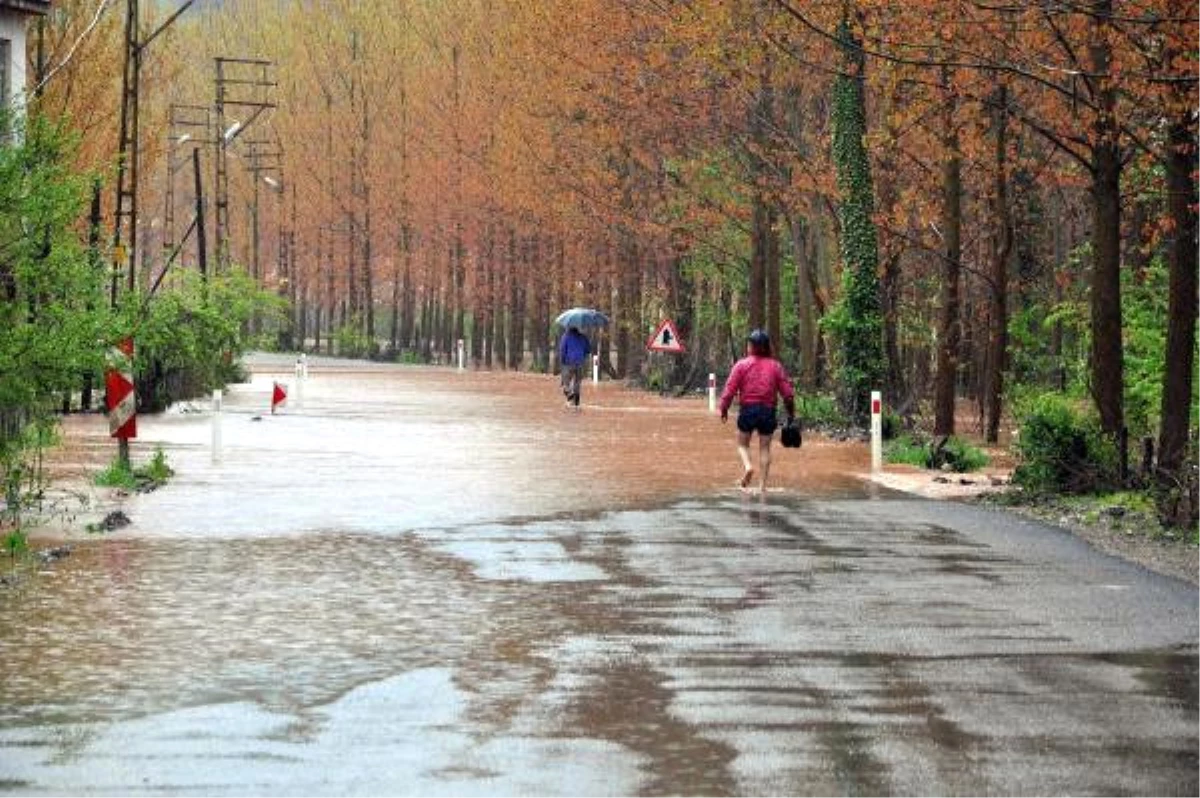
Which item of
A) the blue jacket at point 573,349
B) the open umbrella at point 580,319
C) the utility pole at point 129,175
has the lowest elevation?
the blue jacket at point 573,349

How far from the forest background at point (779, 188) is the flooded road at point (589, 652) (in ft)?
9.98

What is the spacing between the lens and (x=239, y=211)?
13325cm

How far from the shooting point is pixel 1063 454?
2652 cm

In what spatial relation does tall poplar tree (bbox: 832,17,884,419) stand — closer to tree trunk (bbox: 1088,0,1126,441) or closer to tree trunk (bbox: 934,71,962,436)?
tree trunk (bbox: 934,71,962,436)

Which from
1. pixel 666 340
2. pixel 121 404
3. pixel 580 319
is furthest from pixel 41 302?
pixel 666 340

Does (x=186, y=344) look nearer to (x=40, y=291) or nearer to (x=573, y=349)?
(x=573, y=349)

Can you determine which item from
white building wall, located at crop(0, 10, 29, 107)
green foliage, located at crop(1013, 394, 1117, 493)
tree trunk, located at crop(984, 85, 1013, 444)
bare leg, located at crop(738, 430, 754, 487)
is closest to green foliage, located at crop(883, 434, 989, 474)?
tree trunk, located at crop(984, 85, 1013, 444)

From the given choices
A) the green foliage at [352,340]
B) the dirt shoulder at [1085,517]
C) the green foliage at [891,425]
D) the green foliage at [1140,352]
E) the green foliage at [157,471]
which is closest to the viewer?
the dirt shoulder at [1085,517]

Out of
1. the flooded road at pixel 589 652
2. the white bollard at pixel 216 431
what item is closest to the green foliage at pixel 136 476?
the flooded road at pixel 589 652

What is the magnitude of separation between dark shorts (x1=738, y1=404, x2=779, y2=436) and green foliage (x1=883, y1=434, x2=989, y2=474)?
5.37 metres

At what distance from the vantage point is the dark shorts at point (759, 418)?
26.8 metres

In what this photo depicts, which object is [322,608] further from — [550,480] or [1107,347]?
[1107,347]

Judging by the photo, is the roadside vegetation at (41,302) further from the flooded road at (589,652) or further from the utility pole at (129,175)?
the utility pole at (129,175)

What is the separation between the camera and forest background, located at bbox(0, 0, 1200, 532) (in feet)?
87.4
